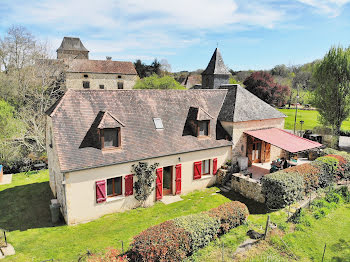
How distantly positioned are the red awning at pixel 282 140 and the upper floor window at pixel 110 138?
13322mm

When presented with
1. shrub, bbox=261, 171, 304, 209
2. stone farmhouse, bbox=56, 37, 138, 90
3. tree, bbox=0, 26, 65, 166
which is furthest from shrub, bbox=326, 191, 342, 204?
stone farmhouse, bbox=56, 37, 138, 90

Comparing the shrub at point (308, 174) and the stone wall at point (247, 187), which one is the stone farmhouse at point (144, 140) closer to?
the stone wall at point (247, 187)

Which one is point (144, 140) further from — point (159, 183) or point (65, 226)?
point (65, 226)

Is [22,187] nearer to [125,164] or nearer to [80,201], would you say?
[80,201]

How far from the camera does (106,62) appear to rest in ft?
214

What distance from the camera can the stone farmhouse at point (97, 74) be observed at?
197ft

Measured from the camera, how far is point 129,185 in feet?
58.6

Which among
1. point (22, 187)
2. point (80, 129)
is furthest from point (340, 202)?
point (22, 187)

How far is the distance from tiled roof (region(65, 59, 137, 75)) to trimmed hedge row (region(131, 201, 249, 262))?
56716 mm

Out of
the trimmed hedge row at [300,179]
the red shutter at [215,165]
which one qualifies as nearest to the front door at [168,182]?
the red shutter at [215,165]

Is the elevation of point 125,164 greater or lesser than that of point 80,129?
lesser

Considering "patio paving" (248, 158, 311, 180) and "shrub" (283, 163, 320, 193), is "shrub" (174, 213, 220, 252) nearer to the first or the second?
"shrub" (283, 163, 320, 193)

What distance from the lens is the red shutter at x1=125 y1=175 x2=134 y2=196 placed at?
1775 centimetres

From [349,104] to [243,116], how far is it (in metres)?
19.3
